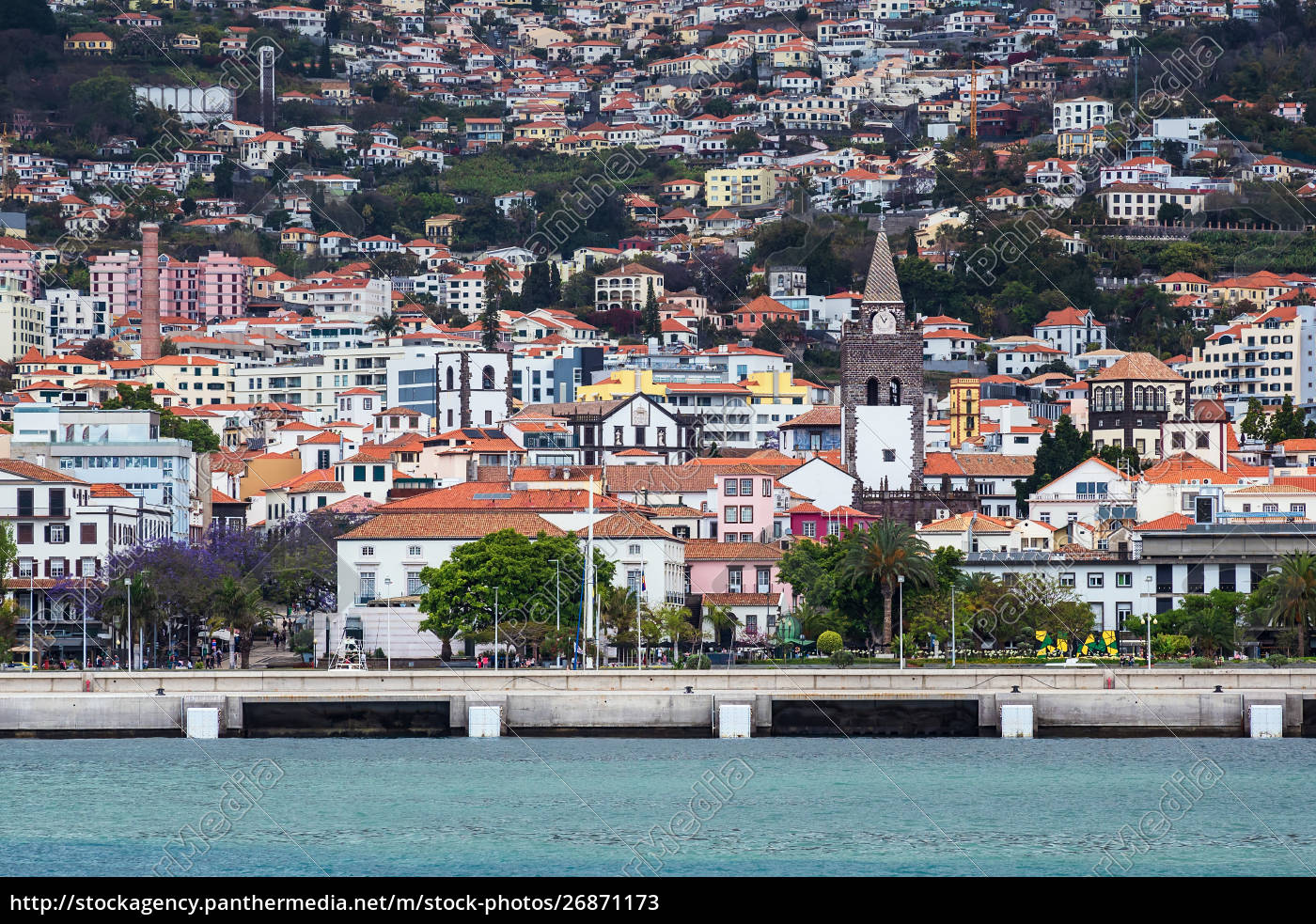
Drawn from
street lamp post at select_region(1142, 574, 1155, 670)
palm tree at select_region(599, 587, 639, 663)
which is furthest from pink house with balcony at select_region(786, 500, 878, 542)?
palm tree at select_region(599, 587, 639, 663)

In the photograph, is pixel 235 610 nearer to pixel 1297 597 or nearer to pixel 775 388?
pixel 1297 597

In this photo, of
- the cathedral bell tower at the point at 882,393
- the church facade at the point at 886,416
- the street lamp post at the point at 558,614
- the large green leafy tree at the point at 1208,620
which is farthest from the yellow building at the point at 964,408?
the street lamp post at the point at 558,614

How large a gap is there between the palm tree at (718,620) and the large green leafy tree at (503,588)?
1358 centimetres

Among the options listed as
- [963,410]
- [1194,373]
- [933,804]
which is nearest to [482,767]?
[933,804]

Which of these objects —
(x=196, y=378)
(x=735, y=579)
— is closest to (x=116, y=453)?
(x=735, y=579)

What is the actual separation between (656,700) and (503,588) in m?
20.5

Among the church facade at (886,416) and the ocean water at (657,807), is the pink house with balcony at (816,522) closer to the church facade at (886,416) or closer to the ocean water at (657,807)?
the church facade at (886,416)

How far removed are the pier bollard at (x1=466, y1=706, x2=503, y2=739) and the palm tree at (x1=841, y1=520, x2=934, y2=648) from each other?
83.5ft

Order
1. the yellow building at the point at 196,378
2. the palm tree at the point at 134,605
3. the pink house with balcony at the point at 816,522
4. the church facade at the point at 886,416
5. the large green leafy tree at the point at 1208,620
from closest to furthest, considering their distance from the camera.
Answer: the palm tree at the point at 134,605
the large green leafy tree at the point at 1208,620
the pink house with balcony at the point at 816,522
the church facade at the point at 886,416
the yellow building at the point at 196,378

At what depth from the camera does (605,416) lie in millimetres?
142000

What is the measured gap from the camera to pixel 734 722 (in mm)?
67750

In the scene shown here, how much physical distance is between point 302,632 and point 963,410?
9147cm

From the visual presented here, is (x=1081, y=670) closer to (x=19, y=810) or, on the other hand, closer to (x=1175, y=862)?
(x=1175, y=862)

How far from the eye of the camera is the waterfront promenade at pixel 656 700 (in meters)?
67.1
